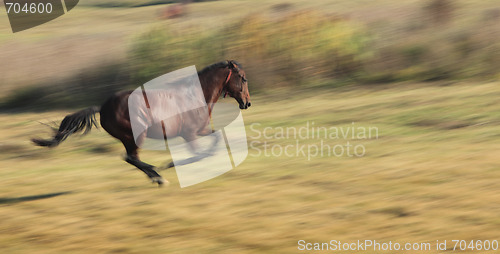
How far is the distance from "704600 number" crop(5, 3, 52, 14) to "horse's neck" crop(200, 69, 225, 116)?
2592 centimetres

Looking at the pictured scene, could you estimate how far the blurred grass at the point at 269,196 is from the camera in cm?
646

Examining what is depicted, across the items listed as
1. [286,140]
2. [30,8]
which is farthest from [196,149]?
[30,8]

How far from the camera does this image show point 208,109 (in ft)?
26.5

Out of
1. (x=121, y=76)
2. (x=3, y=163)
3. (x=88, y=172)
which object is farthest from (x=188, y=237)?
(x=121, y=76)

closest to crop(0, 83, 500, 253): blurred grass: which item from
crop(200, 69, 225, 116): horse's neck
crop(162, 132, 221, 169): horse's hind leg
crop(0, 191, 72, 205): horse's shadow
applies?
crop(0, 191, 72, 205): horse's shadow

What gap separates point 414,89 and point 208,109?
7622 mm

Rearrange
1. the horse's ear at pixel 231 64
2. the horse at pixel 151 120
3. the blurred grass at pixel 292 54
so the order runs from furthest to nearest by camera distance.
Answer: the blurred grass at pixel 292 54
the horse's ear at pixel 231 64
the horse at pixel 151 120

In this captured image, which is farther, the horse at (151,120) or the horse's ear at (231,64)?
the horse's ear at (231,64)

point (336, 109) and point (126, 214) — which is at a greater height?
point (126, 214)

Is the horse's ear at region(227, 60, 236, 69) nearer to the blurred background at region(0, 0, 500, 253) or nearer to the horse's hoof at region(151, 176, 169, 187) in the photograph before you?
the blurred background at region(0, 0, 500, 253)

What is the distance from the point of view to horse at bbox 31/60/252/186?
25.3 ft

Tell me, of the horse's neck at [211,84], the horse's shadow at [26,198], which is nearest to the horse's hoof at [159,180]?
the horse's neck at [211,84]

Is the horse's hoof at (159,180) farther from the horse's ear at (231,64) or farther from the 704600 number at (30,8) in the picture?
the 704600 number at (30,8)

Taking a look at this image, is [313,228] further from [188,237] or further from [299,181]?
[299,181]
